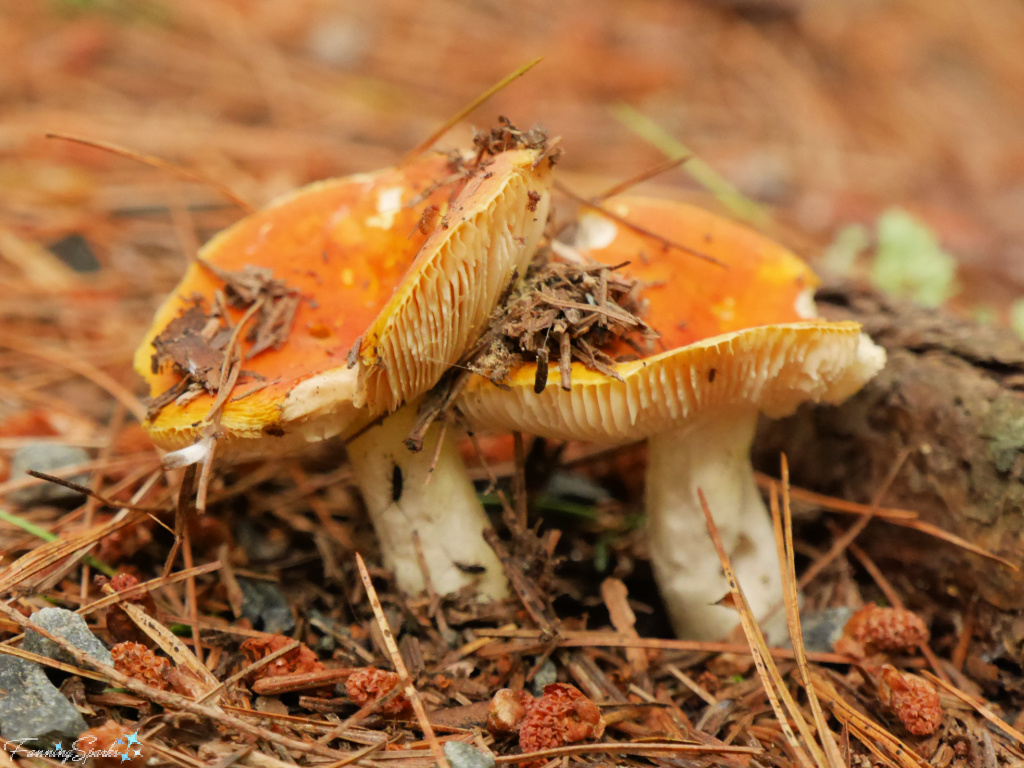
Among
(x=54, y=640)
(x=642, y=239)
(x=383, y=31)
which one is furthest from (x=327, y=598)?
(x=383, y=31)

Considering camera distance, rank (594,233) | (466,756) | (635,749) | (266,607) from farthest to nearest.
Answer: (594,233)
(266,607)
(635,749)
(466,756)

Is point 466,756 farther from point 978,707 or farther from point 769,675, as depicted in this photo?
point 978,707

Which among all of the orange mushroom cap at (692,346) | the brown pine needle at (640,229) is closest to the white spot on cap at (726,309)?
the orange mushroom cap at (692,346)

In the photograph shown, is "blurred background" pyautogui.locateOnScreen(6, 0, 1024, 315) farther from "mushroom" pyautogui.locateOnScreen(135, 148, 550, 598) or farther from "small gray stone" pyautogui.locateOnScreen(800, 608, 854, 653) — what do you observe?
"small gray stone" pyautogui.locateOnScreen(800, 608, 854, 653)

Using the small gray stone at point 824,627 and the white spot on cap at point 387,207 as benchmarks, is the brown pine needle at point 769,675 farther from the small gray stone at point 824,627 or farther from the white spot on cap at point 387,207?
the white spot on cap at point 387,207

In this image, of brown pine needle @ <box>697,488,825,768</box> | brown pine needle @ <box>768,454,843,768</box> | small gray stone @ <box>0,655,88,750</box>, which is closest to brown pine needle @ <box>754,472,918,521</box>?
brown pine needle @ <box>768,454,843,768</box>

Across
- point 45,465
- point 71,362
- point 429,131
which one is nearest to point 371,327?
point 45,465
